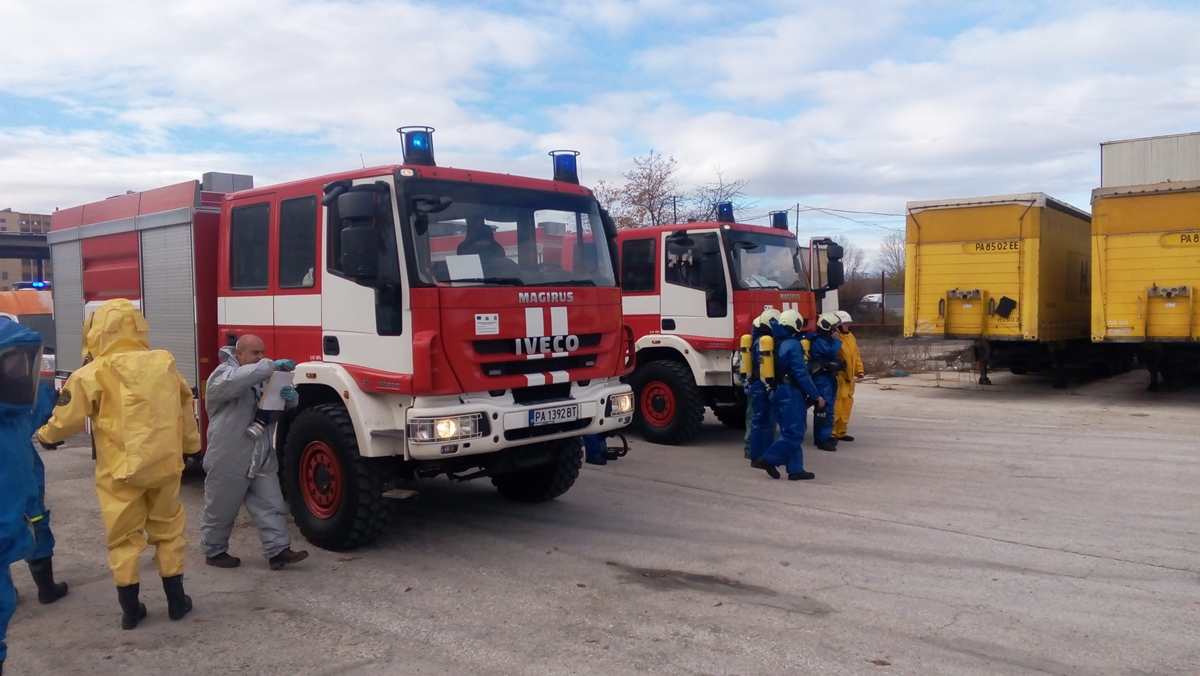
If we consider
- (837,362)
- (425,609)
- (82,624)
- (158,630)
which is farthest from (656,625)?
(837,362)

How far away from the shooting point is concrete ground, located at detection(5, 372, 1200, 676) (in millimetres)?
4309

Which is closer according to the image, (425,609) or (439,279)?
(425,609)

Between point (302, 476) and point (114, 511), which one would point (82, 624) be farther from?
point (302, 476)

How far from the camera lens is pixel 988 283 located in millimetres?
14461

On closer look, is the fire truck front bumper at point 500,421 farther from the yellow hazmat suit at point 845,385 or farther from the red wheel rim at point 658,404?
the yellow hazmat suit at point 845,385

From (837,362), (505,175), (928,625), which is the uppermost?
(505,175)

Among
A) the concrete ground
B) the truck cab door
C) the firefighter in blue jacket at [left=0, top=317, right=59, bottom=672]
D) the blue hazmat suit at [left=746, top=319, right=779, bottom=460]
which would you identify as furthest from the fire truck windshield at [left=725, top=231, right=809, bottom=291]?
the firefighter in blue jacket at [left=0, top=317, right=59, bottom=672]

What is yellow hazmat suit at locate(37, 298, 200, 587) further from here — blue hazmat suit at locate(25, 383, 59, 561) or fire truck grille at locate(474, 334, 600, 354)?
fire truck grille at locate(474, 334, 600, 354)

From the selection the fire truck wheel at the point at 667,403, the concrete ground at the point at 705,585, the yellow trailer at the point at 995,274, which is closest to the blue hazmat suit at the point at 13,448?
the concrete ground at the point at 705,585

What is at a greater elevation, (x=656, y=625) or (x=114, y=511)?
(x=114, y=511)

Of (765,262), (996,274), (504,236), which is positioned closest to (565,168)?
(504,236)

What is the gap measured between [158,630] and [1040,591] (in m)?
4.99

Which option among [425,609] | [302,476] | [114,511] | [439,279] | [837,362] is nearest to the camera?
[114,511]

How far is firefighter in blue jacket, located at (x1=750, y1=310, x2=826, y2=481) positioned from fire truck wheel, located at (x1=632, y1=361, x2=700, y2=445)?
6.03ft
